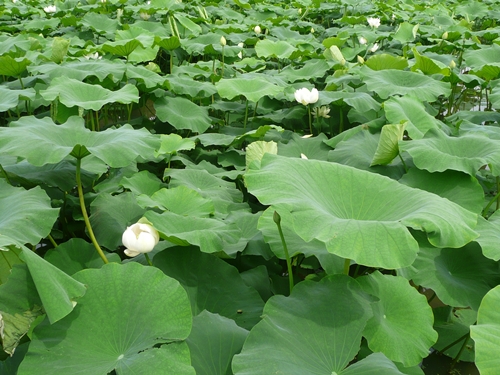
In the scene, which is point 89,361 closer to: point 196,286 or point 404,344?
point 196,286

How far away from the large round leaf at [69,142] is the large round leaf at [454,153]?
896 mm

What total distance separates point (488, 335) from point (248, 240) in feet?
2.49

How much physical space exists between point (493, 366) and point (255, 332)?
0.48 meters

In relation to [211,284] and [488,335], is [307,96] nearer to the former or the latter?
[211,284]

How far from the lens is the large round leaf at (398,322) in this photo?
1196 mm

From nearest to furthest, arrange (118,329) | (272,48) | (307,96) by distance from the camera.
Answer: (118,329) < (307,96) < (272,48)

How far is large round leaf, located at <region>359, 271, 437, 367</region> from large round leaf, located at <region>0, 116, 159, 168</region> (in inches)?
31.0

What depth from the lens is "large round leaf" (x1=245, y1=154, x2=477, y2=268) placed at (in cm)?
102

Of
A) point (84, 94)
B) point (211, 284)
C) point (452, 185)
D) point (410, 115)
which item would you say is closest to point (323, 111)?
point (410, 115)

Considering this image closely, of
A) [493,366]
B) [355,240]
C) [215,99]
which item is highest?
[355,240]

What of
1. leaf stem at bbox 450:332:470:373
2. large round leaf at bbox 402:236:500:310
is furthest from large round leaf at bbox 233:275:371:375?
leaf stem at bbox 450:332:470:373

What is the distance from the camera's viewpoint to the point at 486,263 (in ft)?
4.92

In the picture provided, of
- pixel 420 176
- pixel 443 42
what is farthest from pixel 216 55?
pixel 420 176

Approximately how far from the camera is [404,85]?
2.67 metres
